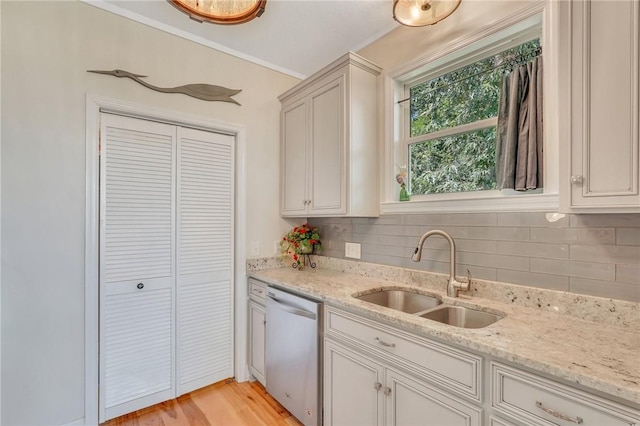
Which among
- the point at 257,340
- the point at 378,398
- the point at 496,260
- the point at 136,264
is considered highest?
the point at 496,260

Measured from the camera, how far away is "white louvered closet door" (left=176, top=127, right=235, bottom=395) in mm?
2324

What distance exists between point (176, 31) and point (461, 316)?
2.74 meters

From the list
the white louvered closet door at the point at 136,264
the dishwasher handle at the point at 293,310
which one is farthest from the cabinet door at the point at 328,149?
the white louvered closet door at the point at 136,264

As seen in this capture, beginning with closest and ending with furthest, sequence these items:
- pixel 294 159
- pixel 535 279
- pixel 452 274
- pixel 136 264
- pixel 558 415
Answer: pixel 558 415
pixel 535 279
pixel 452 274
pixel 136 264
pixel 294 159

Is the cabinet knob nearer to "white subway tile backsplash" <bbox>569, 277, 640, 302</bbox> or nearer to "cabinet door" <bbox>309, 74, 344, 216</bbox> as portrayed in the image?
"white subway tile backsplash" <bbox>569, 277, 640, 302</bbox>

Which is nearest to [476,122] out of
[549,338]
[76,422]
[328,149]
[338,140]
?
[338,140]

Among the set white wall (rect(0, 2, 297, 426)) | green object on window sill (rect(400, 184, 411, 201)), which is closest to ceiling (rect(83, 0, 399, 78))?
white wall (rect(0, 2, 297, 426))

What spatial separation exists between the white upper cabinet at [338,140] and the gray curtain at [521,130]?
2.85 feet

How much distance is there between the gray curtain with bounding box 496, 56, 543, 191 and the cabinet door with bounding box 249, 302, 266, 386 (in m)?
1.92

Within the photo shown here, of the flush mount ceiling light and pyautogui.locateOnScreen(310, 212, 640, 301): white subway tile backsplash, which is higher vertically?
the flush mount ceiling light

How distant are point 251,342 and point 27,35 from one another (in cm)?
253

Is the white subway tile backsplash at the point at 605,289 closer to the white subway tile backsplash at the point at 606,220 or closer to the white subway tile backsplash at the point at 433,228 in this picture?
the white subway tile backsplash at the point at 606,220

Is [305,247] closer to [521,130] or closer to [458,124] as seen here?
[458,124]

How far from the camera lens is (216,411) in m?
2.15
